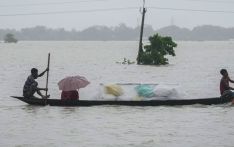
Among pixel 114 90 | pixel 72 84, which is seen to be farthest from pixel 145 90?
pixel 72 84

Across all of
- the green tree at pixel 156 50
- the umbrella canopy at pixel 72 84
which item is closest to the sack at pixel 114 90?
the umbrella canopy at pixel 72 84

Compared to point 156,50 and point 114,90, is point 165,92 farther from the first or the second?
point 156,50

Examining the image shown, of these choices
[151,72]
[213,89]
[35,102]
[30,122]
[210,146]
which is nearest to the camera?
[210,146]

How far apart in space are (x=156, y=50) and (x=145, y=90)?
25437 millimetres

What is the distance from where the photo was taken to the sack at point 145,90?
19.7 m

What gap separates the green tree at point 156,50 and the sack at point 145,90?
24532 mm

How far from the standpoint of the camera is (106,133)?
15.6 metres

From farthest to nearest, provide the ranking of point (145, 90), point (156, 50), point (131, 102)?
point (156, 50)
point (145, 90)
point (131, 102)

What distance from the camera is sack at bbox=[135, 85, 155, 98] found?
1969 centimetres

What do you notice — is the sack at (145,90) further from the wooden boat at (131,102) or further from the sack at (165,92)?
the wooden boat at (131,102)

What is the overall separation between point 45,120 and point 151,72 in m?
24.5

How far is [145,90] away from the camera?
19.8 m

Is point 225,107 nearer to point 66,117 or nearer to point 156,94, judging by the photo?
point 156,94

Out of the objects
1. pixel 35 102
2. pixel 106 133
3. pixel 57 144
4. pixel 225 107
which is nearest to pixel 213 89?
pixel 225 107
